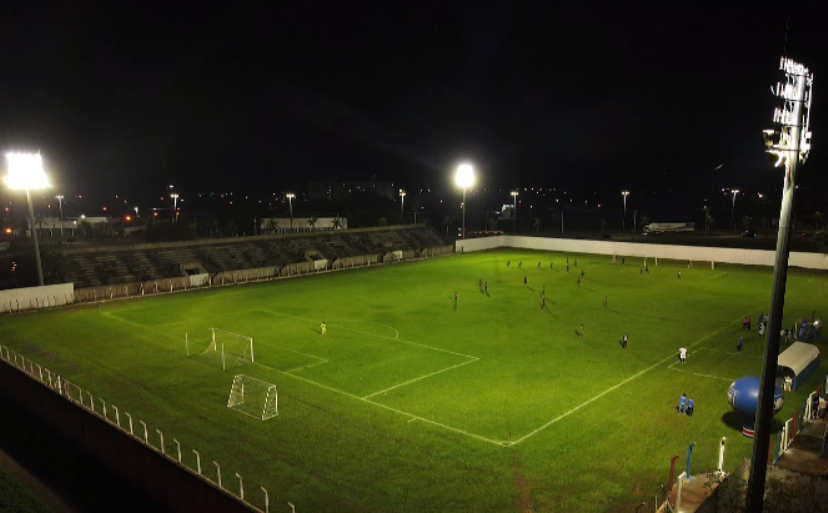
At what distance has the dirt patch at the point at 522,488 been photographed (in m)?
15.9

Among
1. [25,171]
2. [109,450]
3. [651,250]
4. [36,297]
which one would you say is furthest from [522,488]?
[651,250]

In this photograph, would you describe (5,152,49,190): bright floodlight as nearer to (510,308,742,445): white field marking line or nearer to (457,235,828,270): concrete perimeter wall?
(510,308,742,445): white field marking line

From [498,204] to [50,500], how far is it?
187581 mm

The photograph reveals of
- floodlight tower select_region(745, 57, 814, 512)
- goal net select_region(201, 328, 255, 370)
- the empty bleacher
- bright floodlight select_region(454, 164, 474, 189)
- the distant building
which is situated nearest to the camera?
floodlight tower select_region(745, 57, 814, 512)

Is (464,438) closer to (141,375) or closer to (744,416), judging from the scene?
(744,416)

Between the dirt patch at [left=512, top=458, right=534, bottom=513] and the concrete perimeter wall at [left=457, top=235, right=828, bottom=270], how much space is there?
2282 inches

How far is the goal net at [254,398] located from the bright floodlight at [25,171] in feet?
107

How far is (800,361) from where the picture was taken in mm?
24172

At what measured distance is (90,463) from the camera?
18.9m

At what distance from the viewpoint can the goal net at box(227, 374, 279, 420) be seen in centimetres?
2258

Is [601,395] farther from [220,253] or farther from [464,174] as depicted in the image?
[464,174]

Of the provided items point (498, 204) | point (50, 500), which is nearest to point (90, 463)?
point (50, 500)

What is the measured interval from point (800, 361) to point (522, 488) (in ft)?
51.1

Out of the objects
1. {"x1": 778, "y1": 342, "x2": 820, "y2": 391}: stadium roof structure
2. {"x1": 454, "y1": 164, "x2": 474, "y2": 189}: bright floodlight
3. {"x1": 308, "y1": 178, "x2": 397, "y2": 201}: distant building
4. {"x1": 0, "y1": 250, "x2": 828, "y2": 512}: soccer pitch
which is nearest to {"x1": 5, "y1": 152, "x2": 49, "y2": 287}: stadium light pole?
{"x1": 0, "y1": 250, "x2": 828, "y2": 512}: soccer pitch
